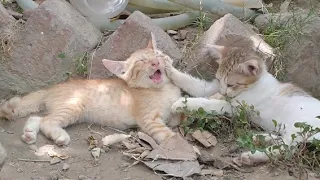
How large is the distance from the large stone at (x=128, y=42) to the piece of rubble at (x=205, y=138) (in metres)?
1.07

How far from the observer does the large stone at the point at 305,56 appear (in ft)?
16.9

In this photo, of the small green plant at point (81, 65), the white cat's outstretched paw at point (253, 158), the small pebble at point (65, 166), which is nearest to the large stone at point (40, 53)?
the small green plant at point (81, 65)

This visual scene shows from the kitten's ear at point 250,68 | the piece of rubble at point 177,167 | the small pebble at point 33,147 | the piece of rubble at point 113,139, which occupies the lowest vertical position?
the small pebble at point 33,147

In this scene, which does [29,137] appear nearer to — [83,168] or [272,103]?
[83,168]

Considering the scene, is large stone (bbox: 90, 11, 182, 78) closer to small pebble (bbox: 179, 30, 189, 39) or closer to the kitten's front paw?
small pebble (bbox: 179, 30, 189, 39)

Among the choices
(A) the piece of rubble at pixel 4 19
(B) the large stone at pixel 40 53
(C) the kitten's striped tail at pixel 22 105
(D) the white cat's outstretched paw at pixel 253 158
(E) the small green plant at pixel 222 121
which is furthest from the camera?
(A) the piece of rubble at pixel 4 19

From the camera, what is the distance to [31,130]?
4605 mm

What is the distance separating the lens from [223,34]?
5355mm

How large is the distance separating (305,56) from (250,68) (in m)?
0.91

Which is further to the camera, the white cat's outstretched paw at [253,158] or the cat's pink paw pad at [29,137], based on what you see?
the cat's pink paw pad at [29,137]

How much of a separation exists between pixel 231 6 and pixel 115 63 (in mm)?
1610

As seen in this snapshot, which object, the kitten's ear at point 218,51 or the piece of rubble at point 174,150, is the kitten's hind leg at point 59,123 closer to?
the piece of rubble at point 174,150

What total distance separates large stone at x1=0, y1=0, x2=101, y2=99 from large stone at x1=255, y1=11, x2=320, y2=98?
6.57 feet

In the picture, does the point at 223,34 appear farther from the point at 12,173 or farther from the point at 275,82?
the point at 12,173
